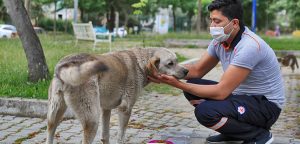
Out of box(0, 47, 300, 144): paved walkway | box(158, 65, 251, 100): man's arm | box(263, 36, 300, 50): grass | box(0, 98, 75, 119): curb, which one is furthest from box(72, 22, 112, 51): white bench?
box(158, 65, 251, 100): man's arm

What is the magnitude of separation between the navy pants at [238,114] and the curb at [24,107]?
2.61 meters

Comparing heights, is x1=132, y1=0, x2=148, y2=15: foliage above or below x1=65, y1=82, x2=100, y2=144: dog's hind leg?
above

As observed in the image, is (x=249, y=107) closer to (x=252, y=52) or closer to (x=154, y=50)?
(x=252, y=52)

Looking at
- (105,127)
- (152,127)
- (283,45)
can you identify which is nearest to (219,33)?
(105,127)

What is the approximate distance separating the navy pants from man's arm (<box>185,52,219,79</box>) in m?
0.63

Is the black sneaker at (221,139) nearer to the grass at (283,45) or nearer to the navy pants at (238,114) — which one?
the navy pants at (238,114)

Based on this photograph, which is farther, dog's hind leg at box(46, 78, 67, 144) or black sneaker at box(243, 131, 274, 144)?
black sneaker at box(243, 131, 274, 144)

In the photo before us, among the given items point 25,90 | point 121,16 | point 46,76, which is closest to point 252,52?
point 25,90

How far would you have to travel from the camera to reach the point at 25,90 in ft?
23.4

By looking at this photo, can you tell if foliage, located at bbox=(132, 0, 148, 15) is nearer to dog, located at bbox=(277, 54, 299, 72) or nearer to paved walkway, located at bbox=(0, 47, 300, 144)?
dog, located at bbox=(277, 54, 299, 72)

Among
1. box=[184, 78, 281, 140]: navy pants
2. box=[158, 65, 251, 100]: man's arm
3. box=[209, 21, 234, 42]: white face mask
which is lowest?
box=[184, 78, 281, 140]: navy pants

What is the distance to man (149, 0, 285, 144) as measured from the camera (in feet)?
14.2

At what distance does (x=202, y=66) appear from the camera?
5172mm

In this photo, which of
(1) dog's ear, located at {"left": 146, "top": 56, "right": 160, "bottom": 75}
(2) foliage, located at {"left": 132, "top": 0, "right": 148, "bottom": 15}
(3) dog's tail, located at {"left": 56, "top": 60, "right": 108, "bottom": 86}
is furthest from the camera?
(2) foliage, located at {"left": 132, "top": 0, "right": 148, "bottom": 15}
